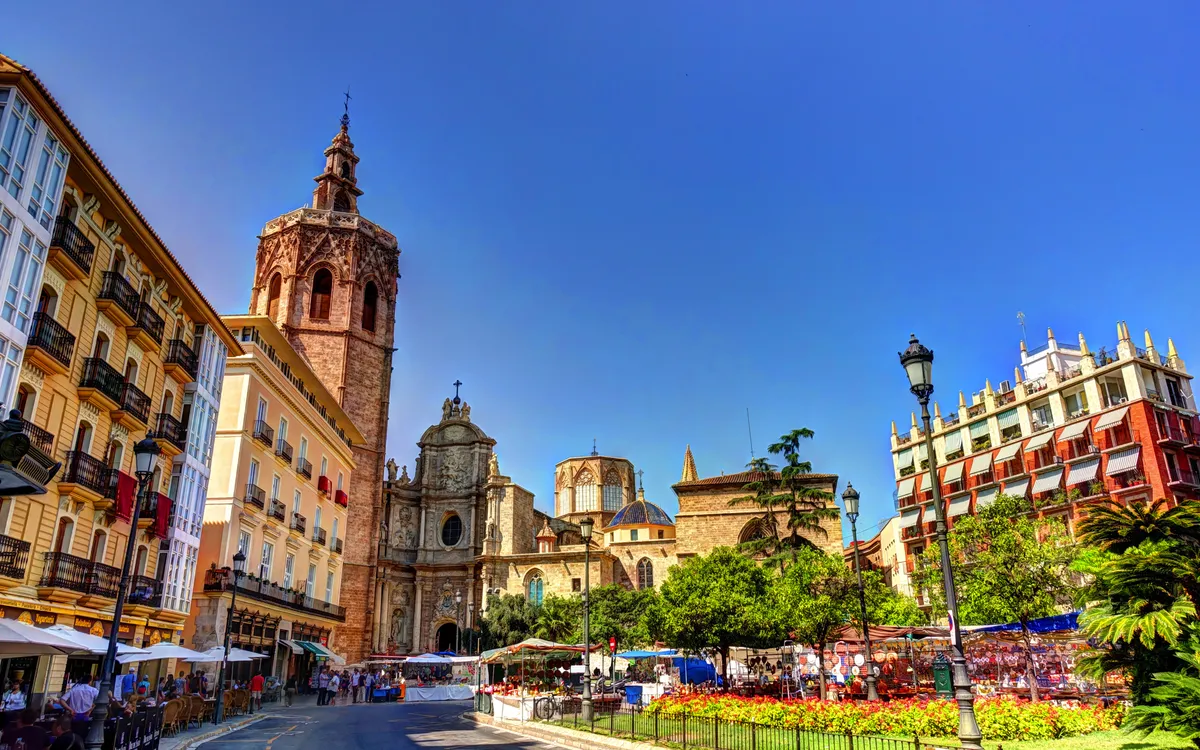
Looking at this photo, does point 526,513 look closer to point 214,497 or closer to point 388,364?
point 388,364

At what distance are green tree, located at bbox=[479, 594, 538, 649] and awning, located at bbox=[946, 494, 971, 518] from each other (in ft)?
84.7

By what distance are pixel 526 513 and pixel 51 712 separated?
4243 centimetres

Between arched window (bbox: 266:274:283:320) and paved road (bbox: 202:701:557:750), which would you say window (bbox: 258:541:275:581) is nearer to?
paved road (bbox: 202:701:557:750)

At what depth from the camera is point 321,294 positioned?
51.3 metres

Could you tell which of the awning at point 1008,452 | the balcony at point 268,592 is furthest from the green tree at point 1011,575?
the balcony at point 268,592

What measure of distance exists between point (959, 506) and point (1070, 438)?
7841 mm

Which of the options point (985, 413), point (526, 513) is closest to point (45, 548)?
point (526, 513)

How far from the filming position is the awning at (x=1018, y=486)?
4169 cm

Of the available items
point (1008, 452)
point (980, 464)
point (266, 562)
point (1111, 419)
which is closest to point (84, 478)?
point (266, 562)

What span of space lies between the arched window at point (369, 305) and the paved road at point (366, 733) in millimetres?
30054

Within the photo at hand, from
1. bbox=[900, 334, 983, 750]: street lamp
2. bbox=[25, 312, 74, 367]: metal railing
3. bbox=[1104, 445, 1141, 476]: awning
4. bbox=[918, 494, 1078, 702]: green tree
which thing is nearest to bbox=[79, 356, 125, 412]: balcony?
bbox=[25, 312, 74, 367]: metal railing

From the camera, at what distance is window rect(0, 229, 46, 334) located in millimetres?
15086

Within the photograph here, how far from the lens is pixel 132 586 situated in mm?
20359

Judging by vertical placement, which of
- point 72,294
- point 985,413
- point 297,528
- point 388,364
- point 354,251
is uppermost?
point 354,251
